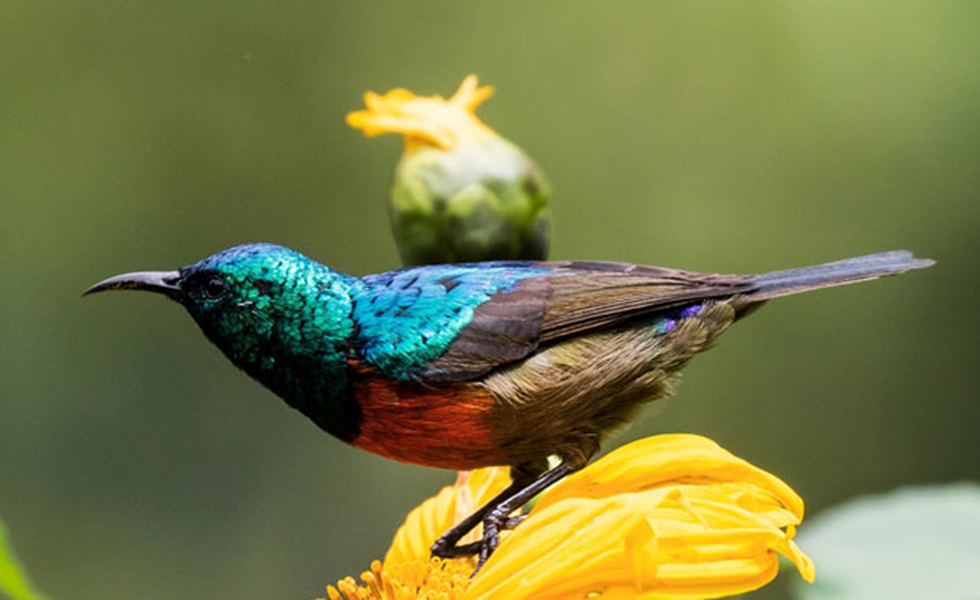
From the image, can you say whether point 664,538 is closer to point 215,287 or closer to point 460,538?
point 460,538

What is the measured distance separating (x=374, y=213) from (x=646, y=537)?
4.70 metres

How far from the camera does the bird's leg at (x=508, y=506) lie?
1989 millimetres

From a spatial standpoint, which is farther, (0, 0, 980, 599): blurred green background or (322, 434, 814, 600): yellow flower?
(0, 0, 980, 599): blurred green background

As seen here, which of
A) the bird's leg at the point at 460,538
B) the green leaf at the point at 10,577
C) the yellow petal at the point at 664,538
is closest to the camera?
the green leaf at the point at 10,577

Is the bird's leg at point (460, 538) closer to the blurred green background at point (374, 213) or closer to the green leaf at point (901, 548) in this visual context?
the green leaf at point (901, 548)

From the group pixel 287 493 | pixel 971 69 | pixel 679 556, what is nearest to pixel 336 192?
pixel 287 493

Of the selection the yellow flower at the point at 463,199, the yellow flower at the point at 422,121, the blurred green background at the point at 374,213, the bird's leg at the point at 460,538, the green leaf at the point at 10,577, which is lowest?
the green leaf at the point at 10,577

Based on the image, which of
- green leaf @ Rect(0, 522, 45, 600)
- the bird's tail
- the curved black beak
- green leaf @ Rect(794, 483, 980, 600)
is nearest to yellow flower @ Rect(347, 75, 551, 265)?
the bird's tail

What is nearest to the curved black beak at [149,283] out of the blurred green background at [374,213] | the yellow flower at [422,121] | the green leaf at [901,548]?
the yellow flower at [422,121]

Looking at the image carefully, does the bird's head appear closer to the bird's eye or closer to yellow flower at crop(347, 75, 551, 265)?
the bird's eye

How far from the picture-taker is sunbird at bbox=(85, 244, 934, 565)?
1996 millimetres

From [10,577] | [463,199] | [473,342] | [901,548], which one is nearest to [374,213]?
[463,199]

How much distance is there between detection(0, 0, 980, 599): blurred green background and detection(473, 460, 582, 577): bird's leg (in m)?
3.51

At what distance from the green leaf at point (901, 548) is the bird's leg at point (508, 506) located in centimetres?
45
